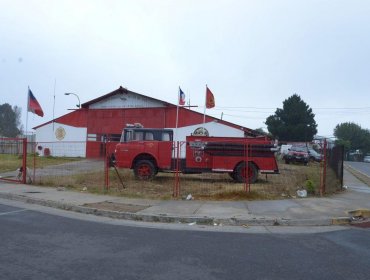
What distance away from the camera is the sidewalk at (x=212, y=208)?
1055 centimetres

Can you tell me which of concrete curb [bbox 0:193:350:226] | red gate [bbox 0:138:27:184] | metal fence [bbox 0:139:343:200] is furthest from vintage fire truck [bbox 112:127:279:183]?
concrete curb [bbox 0:193:350:226]

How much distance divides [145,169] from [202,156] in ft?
7.64

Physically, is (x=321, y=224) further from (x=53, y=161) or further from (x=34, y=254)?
(x=53, y=161)

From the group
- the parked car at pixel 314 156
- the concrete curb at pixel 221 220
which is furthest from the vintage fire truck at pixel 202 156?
the parked car at pixel 314 156

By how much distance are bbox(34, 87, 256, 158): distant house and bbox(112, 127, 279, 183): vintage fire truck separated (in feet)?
65.3

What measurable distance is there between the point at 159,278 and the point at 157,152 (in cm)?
1173

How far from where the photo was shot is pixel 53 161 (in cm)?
1938

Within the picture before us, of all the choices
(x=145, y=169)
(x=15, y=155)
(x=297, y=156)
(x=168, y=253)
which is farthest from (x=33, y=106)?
(x=168, y=253)

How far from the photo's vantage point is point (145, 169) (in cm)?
1753

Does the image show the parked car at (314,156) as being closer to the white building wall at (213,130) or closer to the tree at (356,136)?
the white building wall at (213,130)

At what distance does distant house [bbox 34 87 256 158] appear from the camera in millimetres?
38875

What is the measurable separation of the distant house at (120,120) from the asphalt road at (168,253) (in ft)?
93.6

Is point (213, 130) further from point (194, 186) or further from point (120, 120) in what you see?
point (194, 186)

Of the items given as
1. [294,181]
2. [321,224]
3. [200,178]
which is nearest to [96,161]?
[200,178]
